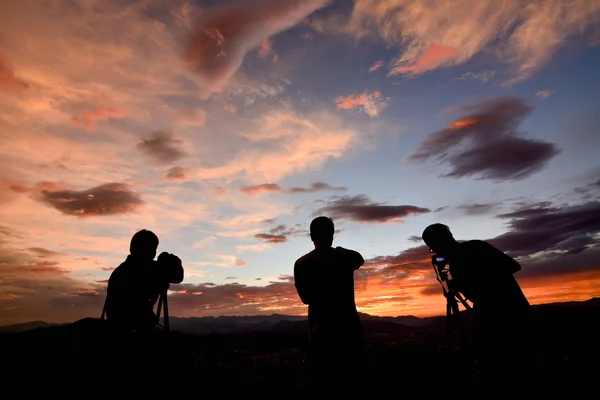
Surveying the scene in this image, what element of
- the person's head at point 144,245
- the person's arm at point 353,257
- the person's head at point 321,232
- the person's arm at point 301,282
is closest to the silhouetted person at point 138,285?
the person's head at point 144,245

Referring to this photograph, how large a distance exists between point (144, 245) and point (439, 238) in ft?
13.9

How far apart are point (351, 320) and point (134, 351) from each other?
2.57 meters

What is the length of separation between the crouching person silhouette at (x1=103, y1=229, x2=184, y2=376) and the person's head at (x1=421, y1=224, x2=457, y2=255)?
3.90 meters

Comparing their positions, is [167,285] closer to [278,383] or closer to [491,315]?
[491,315]

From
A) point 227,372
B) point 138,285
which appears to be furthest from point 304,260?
point 227,372

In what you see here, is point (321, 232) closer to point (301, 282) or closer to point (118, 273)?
point (301, 282)

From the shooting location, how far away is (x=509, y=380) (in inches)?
142

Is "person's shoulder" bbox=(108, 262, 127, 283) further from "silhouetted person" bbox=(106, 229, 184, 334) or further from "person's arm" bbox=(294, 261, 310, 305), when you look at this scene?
"person's arm" bbox=(294, 261, 310, 305)

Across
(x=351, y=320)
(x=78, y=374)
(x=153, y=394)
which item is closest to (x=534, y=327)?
(x=351, y=320)

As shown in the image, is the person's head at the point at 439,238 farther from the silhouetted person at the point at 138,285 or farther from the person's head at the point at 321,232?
the silhouetted person at the point at 138,285

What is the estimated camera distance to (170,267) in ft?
14.1

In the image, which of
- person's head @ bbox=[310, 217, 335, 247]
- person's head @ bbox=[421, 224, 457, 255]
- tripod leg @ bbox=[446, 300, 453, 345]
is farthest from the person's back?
tripod leg @ bbox=[446, 300, 453, 345]

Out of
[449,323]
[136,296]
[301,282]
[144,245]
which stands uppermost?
[144,245]

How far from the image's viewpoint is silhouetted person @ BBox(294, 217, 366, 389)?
3.42m
